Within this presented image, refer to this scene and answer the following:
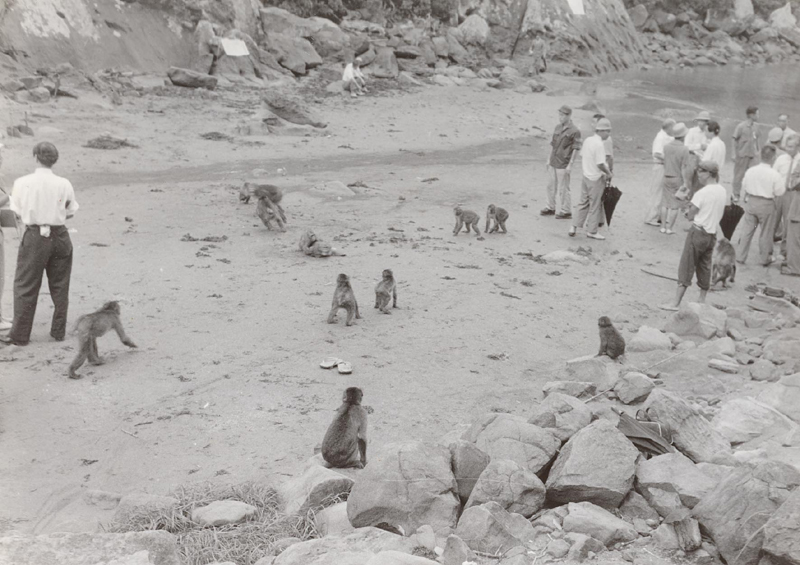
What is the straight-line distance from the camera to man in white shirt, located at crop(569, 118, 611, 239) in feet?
47.6

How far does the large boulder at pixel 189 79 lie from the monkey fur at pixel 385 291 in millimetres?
17593

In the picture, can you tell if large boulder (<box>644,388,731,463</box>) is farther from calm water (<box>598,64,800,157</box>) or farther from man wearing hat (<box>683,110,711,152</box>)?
calm water (<box>598,64,800,157</box>)

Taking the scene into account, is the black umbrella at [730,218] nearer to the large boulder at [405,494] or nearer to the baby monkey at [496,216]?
the baby monkey at [496,216]

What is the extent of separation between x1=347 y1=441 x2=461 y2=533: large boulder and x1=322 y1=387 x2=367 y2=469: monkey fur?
33.8 inches

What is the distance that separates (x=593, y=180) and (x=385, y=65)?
2119cm

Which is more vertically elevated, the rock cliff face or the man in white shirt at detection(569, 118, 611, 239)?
the rock cliff face

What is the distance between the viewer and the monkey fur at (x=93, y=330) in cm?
836

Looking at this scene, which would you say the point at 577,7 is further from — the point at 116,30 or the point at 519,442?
the point at 519,442

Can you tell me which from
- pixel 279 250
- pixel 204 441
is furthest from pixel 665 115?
pixel 204 441

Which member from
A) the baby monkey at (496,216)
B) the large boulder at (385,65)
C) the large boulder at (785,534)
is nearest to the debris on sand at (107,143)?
the baby monkey at (496,216)

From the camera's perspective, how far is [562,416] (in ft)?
23.2

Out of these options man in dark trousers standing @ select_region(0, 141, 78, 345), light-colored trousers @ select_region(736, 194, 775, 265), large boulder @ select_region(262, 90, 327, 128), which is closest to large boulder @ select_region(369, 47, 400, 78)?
large boulder @ select_region(262, 90, 327, 128)

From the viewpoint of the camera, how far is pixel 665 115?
32.2 m

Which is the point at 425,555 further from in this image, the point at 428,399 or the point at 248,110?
the point at 248,110
